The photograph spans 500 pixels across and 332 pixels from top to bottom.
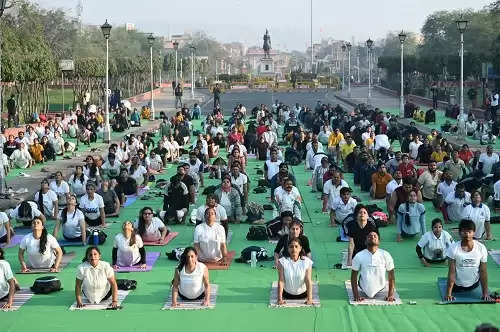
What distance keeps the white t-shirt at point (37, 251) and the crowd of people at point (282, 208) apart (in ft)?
0.06

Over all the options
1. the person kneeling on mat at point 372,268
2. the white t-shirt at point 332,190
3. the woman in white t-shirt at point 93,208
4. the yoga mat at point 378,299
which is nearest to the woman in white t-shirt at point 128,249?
the yoga mat at point 378,299

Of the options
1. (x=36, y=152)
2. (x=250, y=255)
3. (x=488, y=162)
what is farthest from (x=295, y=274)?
(x=36, y=152)

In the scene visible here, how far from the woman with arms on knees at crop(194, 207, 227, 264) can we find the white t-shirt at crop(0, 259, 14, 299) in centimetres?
314

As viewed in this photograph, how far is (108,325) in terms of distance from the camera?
1223cm

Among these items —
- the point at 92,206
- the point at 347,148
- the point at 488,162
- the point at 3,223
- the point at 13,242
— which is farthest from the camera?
Answer: the point at 347,148

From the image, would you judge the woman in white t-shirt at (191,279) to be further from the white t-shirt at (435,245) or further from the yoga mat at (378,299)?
the white t-shirt at (435,245)

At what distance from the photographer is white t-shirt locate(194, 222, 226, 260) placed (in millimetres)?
15180

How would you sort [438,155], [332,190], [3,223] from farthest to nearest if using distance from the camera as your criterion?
1. [438,155]
2. [332,190]
3. [3,223]

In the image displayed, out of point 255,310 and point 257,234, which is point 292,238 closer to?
point 255,310

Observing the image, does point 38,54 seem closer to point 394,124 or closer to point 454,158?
point 394,124

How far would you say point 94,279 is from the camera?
12883 millimetres

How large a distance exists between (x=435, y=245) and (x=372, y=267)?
102 inches

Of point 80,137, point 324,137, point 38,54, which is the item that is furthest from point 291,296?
point 38,54

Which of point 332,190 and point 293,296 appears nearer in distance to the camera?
point 293,296
